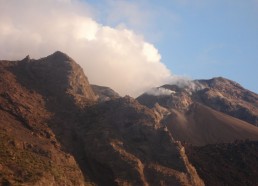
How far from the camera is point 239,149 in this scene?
362ft

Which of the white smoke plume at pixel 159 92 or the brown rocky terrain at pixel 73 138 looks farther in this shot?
the white smoke plume at pixel 159 92

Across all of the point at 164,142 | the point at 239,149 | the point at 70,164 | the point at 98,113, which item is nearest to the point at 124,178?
the point at 70,164

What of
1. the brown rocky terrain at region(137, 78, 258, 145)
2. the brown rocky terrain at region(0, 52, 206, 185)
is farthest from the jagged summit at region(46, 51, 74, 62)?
the brown rocky terrain at region(137, 78, 258, 145)

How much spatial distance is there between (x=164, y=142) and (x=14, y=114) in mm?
28917

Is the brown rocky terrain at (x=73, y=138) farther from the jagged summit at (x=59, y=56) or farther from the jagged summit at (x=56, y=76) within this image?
the jagged summit at (x=59, y=56)

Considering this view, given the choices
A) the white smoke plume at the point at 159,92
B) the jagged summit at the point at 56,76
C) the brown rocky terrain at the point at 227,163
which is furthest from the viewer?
the white smoke plume at the point at 159,92

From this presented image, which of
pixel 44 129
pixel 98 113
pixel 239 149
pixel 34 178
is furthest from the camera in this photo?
pixel 239 149

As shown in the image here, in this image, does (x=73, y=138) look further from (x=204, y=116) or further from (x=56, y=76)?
(x=204, y=116)

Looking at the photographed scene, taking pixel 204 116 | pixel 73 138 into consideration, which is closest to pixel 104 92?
pixel 204 116

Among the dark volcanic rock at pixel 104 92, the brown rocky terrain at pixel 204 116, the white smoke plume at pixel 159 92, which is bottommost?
the brown rocky terrain at pixel 204 116

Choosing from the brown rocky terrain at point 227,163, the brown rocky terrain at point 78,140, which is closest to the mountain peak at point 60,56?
the brown rocky terrain at point 78,140

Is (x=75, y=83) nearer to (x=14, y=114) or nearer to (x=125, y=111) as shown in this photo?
(x=125, y=111)

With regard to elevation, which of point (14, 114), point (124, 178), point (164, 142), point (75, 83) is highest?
point (75, 83)

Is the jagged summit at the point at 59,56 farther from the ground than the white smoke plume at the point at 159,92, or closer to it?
closer to it
